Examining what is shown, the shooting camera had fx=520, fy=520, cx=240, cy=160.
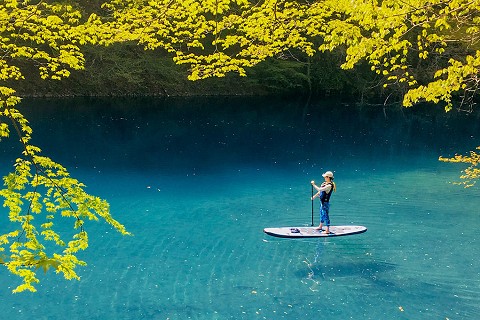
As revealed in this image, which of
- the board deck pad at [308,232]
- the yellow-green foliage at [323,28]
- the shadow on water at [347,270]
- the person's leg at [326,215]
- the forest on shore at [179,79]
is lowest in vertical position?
Answer: the shadow on water at [347,270]

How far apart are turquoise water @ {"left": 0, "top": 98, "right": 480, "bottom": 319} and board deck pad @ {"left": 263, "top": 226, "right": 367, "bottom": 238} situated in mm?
191

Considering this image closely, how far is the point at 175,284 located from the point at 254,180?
8.99m

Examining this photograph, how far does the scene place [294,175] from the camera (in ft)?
64.2

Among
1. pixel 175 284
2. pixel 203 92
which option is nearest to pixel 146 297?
pixel 175 284

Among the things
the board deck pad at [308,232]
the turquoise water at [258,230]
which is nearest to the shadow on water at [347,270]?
the turquoise water at [258,230]

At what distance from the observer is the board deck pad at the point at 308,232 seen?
40.9ft

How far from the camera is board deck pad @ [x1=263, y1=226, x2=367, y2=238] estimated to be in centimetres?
1245

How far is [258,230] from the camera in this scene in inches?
523

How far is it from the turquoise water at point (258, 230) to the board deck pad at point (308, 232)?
0.63 feet

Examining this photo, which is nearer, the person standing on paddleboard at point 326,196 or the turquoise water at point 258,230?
the turquoise water at point 258,230

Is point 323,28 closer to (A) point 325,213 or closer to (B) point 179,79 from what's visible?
(A) point 325,213

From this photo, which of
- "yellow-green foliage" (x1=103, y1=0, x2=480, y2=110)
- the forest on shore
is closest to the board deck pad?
"yellow-green foliage" (x1=103, y1=0, x2=480, y2=110)

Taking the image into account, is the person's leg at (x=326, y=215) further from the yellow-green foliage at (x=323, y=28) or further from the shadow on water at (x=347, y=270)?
the yellow-green foliage at (x=323, y=28)

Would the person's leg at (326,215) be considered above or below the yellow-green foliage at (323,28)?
below
